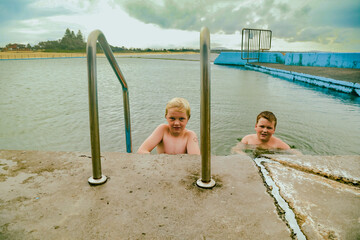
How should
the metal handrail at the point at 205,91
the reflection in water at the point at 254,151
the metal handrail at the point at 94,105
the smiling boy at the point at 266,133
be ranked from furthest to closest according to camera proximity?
the reflection in water at the point at 254,151
the smiling boy at the point at 266,133
the metal handrail at the point at 94,105
the metal handrail at the point at 205,91

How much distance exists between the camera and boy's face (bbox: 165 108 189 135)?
9.18ft

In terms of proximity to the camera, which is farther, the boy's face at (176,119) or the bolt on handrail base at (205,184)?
the boy's face at (176,119)

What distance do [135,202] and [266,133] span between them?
9.94 ft

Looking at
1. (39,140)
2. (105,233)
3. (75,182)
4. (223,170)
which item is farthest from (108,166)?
(39,140)

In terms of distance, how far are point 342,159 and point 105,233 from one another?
162cm

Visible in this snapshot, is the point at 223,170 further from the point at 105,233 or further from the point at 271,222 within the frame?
the point at 105,233

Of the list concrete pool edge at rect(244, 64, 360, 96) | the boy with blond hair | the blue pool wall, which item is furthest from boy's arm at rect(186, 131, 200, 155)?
the blue pool wall

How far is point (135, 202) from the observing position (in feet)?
4.08

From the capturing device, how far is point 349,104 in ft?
22.4

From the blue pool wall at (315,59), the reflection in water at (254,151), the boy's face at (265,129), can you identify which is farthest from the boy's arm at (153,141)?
the blue pool wall at (315,59)

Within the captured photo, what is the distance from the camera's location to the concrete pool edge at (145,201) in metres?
1.06

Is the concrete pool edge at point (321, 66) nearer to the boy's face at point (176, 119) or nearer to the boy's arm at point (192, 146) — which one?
the boy's arm at point (192, 146)

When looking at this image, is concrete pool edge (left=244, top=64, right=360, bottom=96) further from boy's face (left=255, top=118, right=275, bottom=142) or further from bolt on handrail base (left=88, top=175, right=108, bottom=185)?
bolt on handrail base (left=88, top=175, right=108, bottom=185)

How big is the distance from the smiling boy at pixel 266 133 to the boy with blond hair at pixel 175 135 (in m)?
1.33
